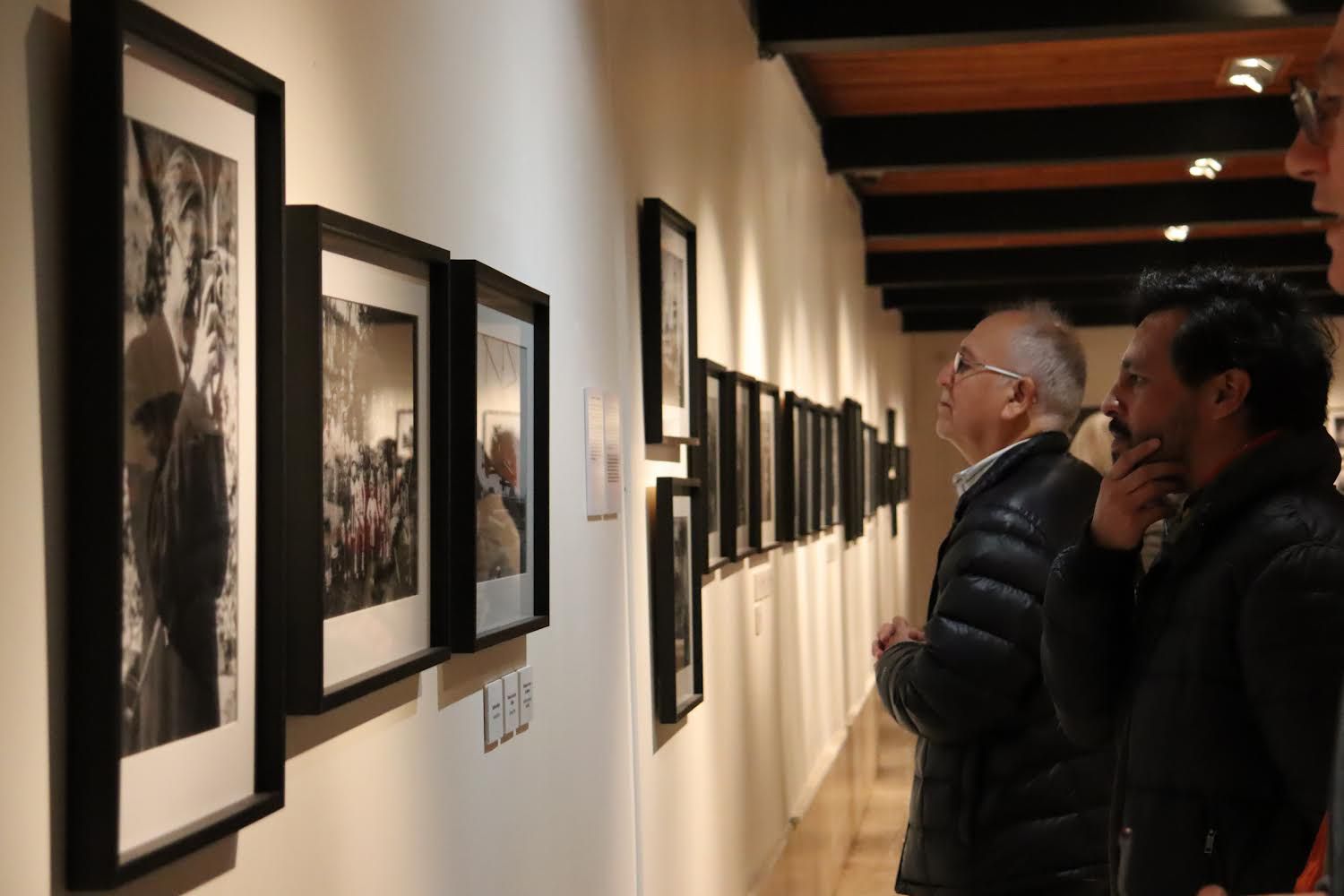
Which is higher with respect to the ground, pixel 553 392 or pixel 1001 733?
pixel 553 392

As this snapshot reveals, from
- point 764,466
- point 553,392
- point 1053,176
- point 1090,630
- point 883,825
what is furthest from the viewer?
point 1053,176

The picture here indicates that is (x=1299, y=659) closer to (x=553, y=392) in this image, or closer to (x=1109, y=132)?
(x=553, y=392)

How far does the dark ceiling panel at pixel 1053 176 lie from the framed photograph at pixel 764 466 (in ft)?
12.7

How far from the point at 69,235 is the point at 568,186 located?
1.79 metres

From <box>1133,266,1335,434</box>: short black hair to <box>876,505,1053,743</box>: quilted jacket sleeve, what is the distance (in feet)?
2.59

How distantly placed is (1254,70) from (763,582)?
3.29m

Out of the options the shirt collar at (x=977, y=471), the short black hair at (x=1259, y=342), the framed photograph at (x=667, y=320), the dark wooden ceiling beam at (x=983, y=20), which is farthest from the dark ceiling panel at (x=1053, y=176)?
the short black hair at (x=1259, y=342)

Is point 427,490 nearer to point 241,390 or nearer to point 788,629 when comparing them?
point 241,390

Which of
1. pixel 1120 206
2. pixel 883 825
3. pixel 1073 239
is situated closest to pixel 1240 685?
pixel 883 825

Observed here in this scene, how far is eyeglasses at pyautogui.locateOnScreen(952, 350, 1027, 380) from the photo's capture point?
3.36m

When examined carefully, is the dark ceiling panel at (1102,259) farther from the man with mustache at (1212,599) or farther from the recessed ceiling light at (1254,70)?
the man with mustache at (1212,599)

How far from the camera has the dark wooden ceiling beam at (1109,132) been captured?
7.81 metres

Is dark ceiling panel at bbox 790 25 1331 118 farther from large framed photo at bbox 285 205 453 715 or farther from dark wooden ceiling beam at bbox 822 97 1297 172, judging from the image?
large framed photo at bbox 285 205 453 715

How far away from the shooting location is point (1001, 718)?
306 centimetres
